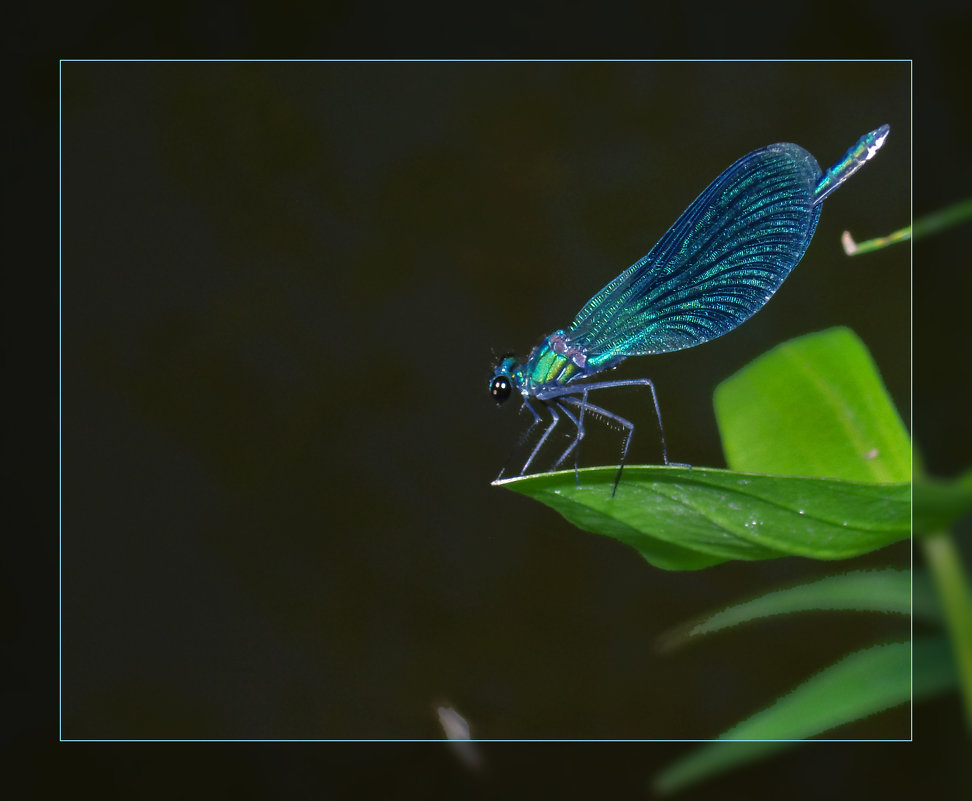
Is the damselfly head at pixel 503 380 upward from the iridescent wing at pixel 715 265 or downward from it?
downward

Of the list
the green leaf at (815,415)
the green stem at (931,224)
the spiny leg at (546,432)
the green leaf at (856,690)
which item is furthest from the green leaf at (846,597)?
the green stem at (931,224)

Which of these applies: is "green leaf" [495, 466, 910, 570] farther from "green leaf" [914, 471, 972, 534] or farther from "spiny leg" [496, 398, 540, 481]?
"spiny leg" [496, 398, 540, 481]

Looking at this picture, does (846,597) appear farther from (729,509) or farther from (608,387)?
(729,509)

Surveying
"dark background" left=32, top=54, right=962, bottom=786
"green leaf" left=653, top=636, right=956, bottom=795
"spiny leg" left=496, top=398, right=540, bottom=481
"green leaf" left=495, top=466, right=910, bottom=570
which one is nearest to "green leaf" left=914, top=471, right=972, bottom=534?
"green leaf" left=495, top=466, right=910, bottom=570

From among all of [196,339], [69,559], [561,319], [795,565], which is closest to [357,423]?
[196,339]

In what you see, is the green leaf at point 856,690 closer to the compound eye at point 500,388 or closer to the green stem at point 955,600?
the green stem at point 955,600

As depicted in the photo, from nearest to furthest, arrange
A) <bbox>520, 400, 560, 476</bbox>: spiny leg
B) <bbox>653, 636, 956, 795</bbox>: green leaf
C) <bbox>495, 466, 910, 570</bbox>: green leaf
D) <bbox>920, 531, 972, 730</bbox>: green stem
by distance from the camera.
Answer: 1. <bbox>495, 466, 910, 570</bbox>: green leaf
2. <bbox>920, 531, 972, 730</bbox>: green stem
3. <bbox>653, 636, 956, 795</bbox>: green leaf
4. <bbox>520, 400, 560, 476</bbox>: spiny leg

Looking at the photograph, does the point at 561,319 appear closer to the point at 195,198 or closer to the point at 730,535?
the point at 195,198
